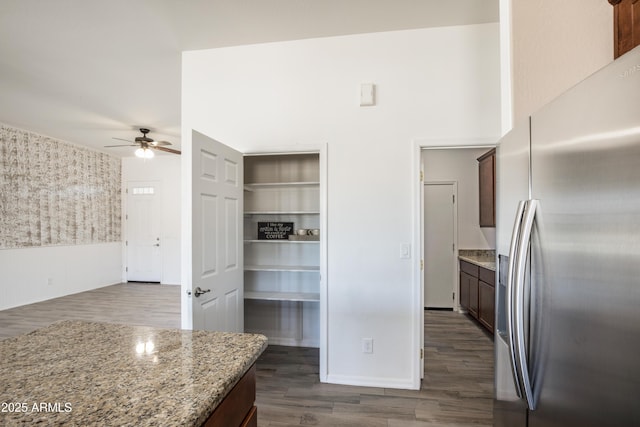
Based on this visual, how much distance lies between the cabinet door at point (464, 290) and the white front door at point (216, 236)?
10.8 ft

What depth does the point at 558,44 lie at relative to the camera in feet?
4.23

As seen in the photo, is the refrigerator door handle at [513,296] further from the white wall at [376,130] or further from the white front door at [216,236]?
the white front door at [216,236]

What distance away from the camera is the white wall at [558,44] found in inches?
50.0

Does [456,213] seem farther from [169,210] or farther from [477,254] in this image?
[169,210]

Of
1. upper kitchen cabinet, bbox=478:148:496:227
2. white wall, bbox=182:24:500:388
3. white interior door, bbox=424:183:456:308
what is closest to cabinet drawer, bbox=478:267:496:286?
upper kitchen cabinet, bbox=478:148:496:227

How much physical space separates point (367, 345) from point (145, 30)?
3.19m

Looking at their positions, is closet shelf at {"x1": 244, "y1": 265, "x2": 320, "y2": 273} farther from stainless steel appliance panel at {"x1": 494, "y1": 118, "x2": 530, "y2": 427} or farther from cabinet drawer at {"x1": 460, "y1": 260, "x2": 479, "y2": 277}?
cabinet drawer at {"x1": 460, "y1": 260, "x2": 479, "y2": 277}

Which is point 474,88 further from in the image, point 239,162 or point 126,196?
point 126,196

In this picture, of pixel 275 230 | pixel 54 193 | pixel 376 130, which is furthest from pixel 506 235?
pixel 54 193

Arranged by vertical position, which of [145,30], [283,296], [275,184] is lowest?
[283,296]

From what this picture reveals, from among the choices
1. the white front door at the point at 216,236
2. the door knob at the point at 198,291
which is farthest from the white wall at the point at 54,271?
the door knob at the point at 198,291

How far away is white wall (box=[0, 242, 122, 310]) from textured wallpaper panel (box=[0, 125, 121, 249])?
6.1 inches

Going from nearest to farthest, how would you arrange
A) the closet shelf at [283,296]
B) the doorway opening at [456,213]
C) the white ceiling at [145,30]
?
the white ceiling at [145,30]
the closet shelf at [283,296]
the doorway opening at [456,213]

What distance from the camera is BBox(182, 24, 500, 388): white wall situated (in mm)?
2371
